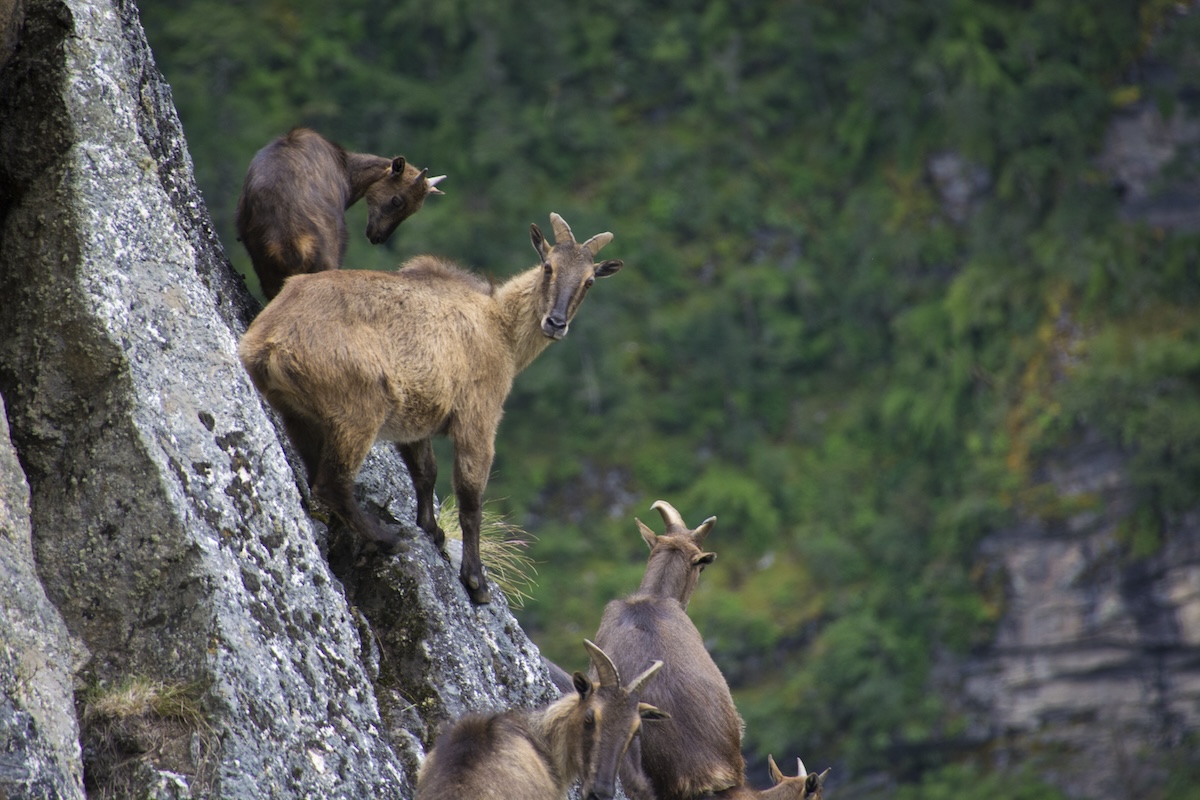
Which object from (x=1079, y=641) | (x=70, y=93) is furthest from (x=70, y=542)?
(x=1079, y=641)

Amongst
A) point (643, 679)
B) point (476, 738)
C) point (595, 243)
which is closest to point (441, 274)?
point (595, 243)

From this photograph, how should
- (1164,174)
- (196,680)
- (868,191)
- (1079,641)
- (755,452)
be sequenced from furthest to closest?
(868,191) < (755,452) < (1164,174) < (1079,641) < (196,680)

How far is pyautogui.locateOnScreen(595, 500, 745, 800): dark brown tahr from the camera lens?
26.4 ft

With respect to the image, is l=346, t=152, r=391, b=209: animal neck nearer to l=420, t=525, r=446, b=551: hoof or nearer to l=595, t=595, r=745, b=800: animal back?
l=420, t=525, r=446, b=551: hoof

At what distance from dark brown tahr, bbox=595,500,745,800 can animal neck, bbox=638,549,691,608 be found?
0.75 m

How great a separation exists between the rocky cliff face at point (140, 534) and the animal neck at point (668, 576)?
1910 millimetres

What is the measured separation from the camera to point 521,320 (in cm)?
937

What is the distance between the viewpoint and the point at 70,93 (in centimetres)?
766

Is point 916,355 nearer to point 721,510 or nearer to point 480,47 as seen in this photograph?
point 721,510

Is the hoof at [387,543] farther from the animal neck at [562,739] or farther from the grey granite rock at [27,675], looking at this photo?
the grey granite rock at [27,675]

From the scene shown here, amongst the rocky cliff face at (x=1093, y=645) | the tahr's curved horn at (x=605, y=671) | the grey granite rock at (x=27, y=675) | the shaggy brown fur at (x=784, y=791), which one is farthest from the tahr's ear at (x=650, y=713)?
the rocky cliff face at (x=1093, y=645)

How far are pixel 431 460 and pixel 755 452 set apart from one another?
47609 millimetres

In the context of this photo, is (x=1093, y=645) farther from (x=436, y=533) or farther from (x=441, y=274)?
(x=441, y=274)

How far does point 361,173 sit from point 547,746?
Answer: 4.62 m
